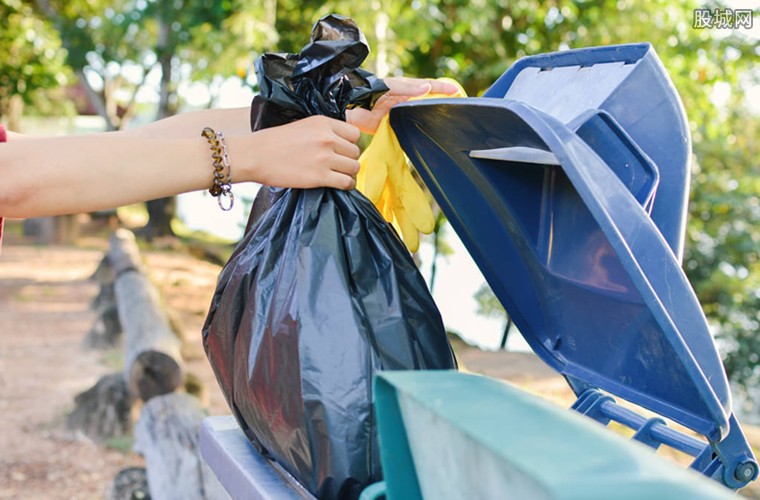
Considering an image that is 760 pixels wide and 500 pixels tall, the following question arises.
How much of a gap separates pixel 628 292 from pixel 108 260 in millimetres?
8518

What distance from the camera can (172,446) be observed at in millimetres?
3254

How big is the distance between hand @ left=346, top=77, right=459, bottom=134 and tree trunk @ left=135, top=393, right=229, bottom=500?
3.84 ft

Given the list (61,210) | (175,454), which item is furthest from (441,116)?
(175,454)

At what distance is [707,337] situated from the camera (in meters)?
1.26

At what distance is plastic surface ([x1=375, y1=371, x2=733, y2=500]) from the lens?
65cm

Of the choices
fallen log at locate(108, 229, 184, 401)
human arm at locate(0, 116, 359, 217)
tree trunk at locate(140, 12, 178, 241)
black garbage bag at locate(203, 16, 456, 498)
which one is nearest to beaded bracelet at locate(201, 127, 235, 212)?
human arm at locate(0, 116, 359, 217)

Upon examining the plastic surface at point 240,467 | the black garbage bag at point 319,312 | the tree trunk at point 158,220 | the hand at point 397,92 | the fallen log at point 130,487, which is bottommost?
the tree trunk at point 158,220

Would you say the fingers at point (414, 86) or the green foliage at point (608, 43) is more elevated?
the fingers at point (414, 86)

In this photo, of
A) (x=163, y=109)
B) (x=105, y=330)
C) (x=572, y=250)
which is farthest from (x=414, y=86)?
(x=163, y=109)

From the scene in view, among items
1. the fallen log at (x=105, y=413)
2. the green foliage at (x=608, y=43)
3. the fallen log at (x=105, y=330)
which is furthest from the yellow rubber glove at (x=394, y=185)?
the fallen log at (x=105, y=330)

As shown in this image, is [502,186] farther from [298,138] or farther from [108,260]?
[108,260]

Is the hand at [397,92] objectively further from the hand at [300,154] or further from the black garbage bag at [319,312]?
the hand at [300,154]

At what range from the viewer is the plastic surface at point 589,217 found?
121cm

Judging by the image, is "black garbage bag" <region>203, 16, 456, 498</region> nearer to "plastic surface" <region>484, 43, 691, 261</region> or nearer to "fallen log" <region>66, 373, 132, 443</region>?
"plastic surface" <region>484, 43, 691, 261</region>
